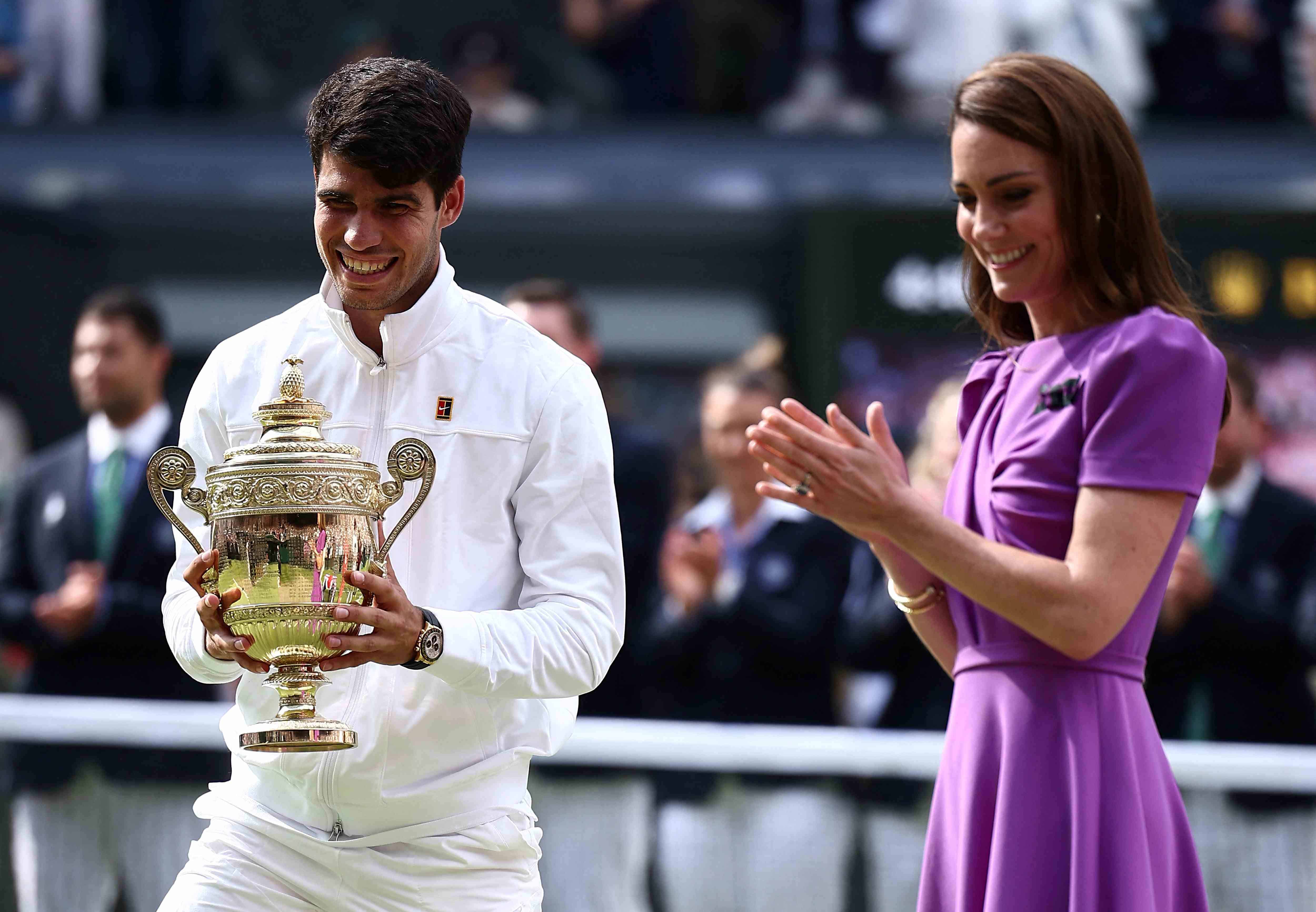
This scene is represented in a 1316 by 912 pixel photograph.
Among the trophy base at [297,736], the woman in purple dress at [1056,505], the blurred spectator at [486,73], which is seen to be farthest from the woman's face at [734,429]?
the blurred spectator at [486,73]

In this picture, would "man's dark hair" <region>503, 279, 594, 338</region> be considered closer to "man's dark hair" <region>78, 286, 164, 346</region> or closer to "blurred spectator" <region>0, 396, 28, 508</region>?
"man's dark hair" <region>78, 286, 164, 346</region>

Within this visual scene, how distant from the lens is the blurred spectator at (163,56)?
11.4 metres

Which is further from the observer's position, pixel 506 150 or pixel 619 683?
pixel 506 150

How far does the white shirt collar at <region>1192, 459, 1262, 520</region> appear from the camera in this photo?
18.5 ft

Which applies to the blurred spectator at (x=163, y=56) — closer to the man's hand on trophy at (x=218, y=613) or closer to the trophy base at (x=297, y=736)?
the man's hand on trophy at (x=218, y=613)

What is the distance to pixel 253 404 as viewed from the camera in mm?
2980

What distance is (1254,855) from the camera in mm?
4371

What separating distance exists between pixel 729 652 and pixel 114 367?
2.32 meters

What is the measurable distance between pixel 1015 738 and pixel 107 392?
4.17 m

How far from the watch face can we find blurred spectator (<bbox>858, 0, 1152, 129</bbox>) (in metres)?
7.88

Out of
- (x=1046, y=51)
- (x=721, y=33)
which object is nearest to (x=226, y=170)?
(x=721, y=33)

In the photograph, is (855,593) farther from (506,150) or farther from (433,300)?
(506,150)

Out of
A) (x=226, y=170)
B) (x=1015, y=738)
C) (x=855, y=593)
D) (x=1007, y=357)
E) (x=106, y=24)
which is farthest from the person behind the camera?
(x=106, y=24)

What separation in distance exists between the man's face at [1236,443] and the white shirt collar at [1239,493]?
2 centimetres
